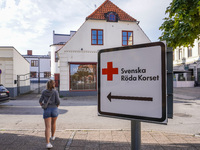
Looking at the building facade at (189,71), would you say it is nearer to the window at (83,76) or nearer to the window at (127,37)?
the window at (127,37)

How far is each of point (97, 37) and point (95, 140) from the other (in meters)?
13.2

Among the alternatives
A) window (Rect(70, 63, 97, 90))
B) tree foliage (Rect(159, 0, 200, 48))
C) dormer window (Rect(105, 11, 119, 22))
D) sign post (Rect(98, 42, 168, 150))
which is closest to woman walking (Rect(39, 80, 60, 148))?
sign post (Rect(98, 42, 168, 150))

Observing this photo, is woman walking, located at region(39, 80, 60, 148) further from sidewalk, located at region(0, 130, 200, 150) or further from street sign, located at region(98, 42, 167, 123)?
street sign, located at region(98, 42, 167, 123)

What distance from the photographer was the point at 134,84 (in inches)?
54.3

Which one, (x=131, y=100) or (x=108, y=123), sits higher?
(x=131, y=100)

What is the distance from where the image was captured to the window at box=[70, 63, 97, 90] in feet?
52.1

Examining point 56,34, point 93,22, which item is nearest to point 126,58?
point 93,22

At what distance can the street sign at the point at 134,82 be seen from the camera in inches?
49.7

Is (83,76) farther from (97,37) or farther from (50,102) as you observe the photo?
(50,102)

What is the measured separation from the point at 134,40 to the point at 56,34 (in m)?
26.8

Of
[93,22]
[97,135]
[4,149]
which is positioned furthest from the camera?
[93,22]

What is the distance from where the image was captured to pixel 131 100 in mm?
1372

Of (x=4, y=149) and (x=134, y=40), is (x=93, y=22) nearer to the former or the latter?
(x=134, y=40)

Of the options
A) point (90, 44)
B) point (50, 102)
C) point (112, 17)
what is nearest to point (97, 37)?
point (90, 44)
